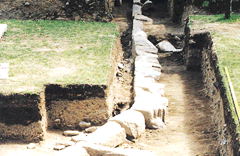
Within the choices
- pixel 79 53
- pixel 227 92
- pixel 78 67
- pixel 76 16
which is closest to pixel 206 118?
pixel 227 92

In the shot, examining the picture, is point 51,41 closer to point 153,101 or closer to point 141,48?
point 141,48

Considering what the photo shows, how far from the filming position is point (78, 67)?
6.36m

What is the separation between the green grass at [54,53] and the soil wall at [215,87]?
1827 millimetres

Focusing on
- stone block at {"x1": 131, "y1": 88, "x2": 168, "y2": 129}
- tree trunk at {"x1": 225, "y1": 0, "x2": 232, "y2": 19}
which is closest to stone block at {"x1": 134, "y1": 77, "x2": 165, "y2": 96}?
stone block at {"x1": 131, "y1": 88, "x2": 168, "y2": 129}

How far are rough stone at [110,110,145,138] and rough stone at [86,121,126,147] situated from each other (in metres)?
0.08

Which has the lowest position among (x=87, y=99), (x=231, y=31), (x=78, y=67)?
(x=87, y=99)

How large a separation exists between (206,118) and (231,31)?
9.50 ft

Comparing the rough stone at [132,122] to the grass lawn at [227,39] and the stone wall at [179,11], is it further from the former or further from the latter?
the stone wall at [179,11]

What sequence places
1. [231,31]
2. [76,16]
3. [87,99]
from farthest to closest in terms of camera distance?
[76,16] → [231,31] → [87,99]

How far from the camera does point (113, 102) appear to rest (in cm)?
Answer: 635

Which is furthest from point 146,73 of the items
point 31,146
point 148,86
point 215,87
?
point 31,146

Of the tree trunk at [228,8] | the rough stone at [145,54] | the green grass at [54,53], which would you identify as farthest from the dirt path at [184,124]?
the tree trunk at [228,8]

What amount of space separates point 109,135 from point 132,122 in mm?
514

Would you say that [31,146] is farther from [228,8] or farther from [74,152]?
[228,8]
